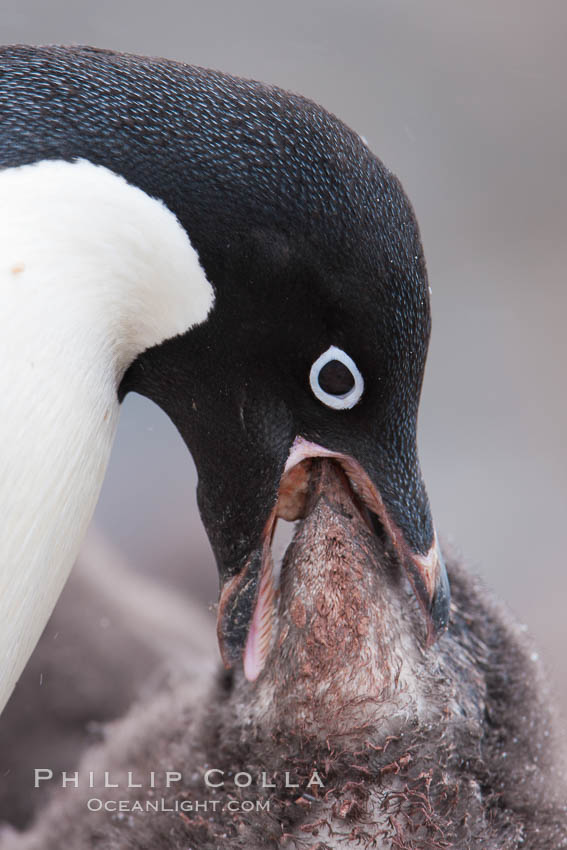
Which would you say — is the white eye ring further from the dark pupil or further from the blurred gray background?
the blurred gray background

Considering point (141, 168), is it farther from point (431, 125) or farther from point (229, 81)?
point (431, 125)

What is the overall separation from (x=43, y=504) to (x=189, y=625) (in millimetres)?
511

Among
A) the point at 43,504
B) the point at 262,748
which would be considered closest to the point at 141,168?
the point at 43,504

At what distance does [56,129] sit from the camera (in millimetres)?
441

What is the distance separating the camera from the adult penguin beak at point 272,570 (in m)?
0.51

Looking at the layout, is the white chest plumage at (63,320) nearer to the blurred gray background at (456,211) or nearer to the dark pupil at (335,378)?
the dark pupil at (335,378)

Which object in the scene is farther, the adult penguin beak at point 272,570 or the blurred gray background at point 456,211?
the blurred gray background at point 456,211

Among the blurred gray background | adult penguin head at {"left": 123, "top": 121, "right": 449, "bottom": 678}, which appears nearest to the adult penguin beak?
adult penguin head at {"left": 123, "top": 121, "right": 449, "bottom": 678}

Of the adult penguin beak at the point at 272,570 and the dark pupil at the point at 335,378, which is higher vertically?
the dark pupil at the point at 335,378

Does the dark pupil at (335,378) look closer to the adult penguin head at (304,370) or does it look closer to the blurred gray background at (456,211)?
the adult penguin head at (304,370)

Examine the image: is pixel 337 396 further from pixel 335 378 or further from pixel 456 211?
pixel 456 211

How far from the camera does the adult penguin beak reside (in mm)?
514

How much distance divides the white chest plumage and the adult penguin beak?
0.32ft

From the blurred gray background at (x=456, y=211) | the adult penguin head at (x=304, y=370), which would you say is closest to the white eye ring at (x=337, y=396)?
the adult penguin head at (x=304, y=370)
